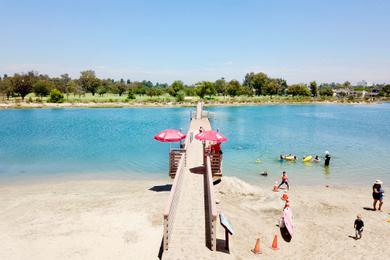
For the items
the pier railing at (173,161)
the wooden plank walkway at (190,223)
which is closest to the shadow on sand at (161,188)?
the pier railing at (173,161)

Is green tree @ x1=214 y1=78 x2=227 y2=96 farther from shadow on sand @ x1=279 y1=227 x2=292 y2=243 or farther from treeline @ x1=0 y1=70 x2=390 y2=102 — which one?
shadow on sand @ x1=279 y1=227 x2=292 y2=243

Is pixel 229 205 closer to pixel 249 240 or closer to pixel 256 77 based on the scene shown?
pixel 249 240

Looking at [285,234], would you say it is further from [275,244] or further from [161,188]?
[161,188]

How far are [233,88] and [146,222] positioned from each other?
139 meters

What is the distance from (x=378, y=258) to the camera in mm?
11617

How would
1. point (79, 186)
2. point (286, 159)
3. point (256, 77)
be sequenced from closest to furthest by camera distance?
point (79, 186) < point (286, 159) < point (256, 77)

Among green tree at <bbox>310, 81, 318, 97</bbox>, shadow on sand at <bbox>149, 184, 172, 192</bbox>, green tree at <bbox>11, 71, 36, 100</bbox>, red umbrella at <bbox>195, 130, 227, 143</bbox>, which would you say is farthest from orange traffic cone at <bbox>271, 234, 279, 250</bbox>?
green tree at <bbox>310, 81, 318, 97</bbox>

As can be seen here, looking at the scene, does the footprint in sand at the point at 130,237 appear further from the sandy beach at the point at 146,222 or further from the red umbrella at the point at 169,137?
the red umbrella at the point at 169,137

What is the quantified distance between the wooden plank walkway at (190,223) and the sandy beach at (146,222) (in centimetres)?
43

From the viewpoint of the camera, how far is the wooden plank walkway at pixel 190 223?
9.52m

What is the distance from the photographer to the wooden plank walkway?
952 centimetres

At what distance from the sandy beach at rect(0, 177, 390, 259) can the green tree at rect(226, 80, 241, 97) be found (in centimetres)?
12973

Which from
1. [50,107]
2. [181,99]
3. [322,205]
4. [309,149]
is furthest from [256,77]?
[322,205]

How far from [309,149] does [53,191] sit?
29358mm
